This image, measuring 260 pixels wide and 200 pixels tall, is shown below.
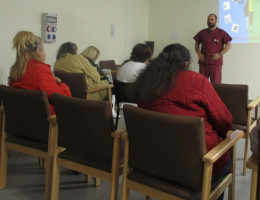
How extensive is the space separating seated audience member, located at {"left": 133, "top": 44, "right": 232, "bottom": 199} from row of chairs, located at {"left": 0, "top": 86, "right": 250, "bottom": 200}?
0.10m

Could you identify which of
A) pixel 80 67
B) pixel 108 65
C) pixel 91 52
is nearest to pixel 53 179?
pixel 80 67

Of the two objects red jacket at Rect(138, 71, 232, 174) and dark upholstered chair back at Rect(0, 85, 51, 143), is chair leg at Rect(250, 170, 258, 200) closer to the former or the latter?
red jacket at Rect(138, 71, 232, 174)

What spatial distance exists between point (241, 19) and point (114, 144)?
4.98 meters

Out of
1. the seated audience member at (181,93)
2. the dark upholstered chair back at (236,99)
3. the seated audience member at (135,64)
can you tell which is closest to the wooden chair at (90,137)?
the seated audience member at (181,93)

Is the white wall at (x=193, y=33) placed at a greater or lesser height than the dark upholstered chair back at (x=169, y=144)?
greater

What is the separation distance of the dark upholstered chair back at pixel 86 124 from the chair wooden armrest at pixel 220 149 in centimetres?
54

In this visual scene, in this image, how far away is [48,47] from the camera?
4457 millimetres

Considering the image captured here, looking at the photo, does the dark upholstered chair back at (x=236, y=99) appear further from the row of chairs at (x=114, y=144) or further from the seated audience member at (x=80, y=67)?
the seated audience member at (x=80, y=67)

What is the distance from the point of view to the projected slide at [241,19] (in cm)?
561

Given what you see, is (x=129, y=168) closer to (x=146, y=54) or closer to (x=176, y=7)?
(x=146, y=54)

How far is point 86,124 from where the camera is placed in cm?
164

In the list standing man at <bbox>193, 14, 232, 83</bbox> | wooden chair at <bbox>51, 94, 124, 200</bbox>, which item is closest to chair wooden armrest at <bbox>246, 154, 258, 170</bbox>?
wooden chair at <bbox>51, 94, 124, 200</bbox>

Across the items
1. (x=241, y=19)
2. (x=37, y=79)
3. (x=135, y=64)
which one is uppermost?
(x=241, y=19)

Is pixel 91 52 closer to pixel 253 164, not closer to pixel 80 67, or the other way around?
pixel 80 67
